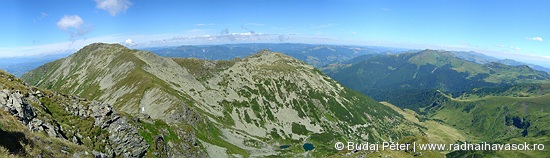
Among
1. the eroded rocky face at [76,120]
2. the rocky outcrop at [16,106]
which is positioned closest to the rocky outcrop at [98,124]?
the eroded rocky face at [76,120]

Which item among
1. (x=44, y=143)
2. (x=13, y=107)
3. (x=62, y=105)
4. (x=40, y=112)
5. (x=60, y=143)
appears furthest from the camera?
(x=62, y=105)

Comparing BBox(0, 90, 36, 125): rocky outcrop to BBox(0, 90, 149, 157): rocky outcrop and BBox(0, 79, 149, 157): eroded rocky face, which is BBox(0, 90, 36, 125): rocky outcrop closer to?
BBox(0, 79, 149, 157): eroded rocky face

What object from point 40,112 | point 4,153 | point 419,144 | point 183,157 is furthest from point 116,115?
point 419,144

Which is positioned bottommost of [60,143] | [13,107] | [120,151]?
[120,151]

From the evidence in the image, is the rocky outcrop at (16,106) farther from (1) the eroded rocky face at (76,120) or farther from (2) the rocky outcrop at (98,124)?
(2) the rocky outcrop at (98,124)

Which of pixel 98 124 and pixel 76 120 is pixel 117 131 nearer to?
pixel 98 124

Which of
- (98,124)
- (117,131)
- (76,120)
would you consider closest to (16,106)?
(76,120)

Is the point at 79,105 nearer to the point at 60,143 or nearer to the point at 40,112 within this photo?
the point at 40,112

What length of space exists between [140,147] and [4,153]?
202ft

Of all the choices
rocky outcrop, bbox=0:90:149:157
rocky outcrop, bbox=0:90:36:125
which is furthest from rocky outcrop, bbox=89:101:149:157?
rocky outcrop, bbox=0:90:36:125

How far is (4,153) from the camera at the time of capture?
3136 cm

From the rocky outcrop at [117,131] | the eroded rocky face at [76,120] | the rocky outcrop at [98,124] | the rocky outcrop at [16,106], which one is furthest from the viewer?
the rocky outcrop at [117,131]

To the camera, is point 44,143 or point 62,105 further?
point 62,105

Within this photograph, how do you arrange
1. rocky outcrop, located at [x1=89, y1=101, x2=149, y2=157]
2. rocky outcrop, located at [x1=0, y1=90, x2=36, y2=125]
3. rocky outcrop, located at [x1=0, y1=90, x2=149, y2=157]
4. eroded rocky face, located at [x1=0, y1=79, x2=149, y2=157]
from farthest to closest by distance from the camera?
rocky outcrop, located at [x1=89, y1=101, x2=149, y2=157] → rocky outcrop, located at [x1=0, y1=90, x2=149, y2=157] → eroded rocky face, located at [x1=0, y1=79, x2=149, y2=157] → rocky outcrop, located at [x1=0, y1=90, x2=36, y2=125]
